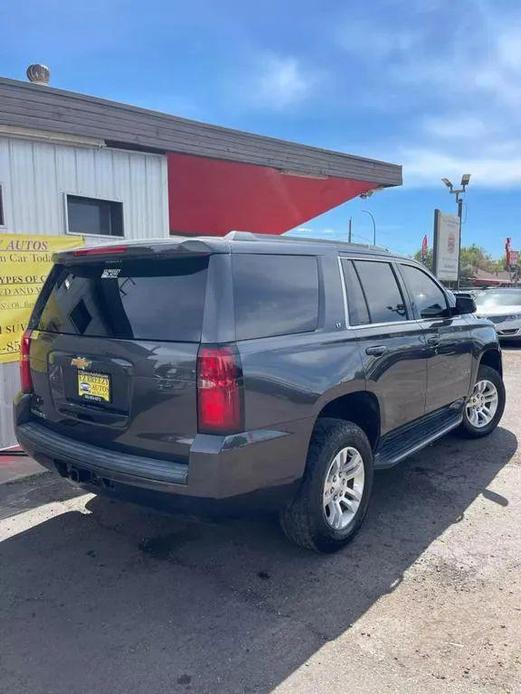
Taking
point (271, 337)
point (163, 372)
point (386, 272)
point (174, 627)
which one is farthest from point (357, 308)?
point (174, 627)

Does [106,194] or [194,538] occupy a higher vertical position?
[106,194]

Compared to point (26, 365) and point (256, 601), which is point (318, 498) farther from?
point (26, 365)

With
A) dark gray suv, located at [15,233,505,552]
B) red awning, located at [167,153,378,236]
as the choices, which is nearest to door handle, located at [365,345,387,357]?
dark gray suv, located at [15,233,505,552]

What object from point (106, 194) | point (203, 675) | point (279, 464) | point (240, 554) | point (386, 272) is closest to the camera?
point (203, 675)

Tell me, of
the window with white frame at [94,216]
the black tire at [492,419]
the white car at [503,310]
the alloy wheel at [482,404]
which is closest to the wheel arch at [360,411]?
the black tire at [492,419]

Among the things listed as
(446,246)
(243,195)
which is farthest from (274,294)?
(446,246)

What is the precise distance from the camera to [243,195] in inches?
338

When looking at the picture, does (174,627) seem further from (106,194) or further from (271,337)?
(106,194)

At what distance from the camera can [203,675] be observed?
245cm

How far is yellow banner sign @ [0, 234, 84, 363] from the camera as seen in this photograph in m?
5.36

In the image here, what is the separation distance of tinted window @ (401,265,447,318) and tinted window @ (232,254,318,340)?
56.7 inches

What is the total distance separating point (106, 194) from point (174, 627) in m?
4.70

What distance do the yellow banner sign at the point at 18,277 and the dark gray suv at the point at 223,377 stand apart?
74.2 inches

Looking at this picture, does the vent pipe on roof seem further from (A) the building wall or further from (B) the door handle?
(B) the door handle
